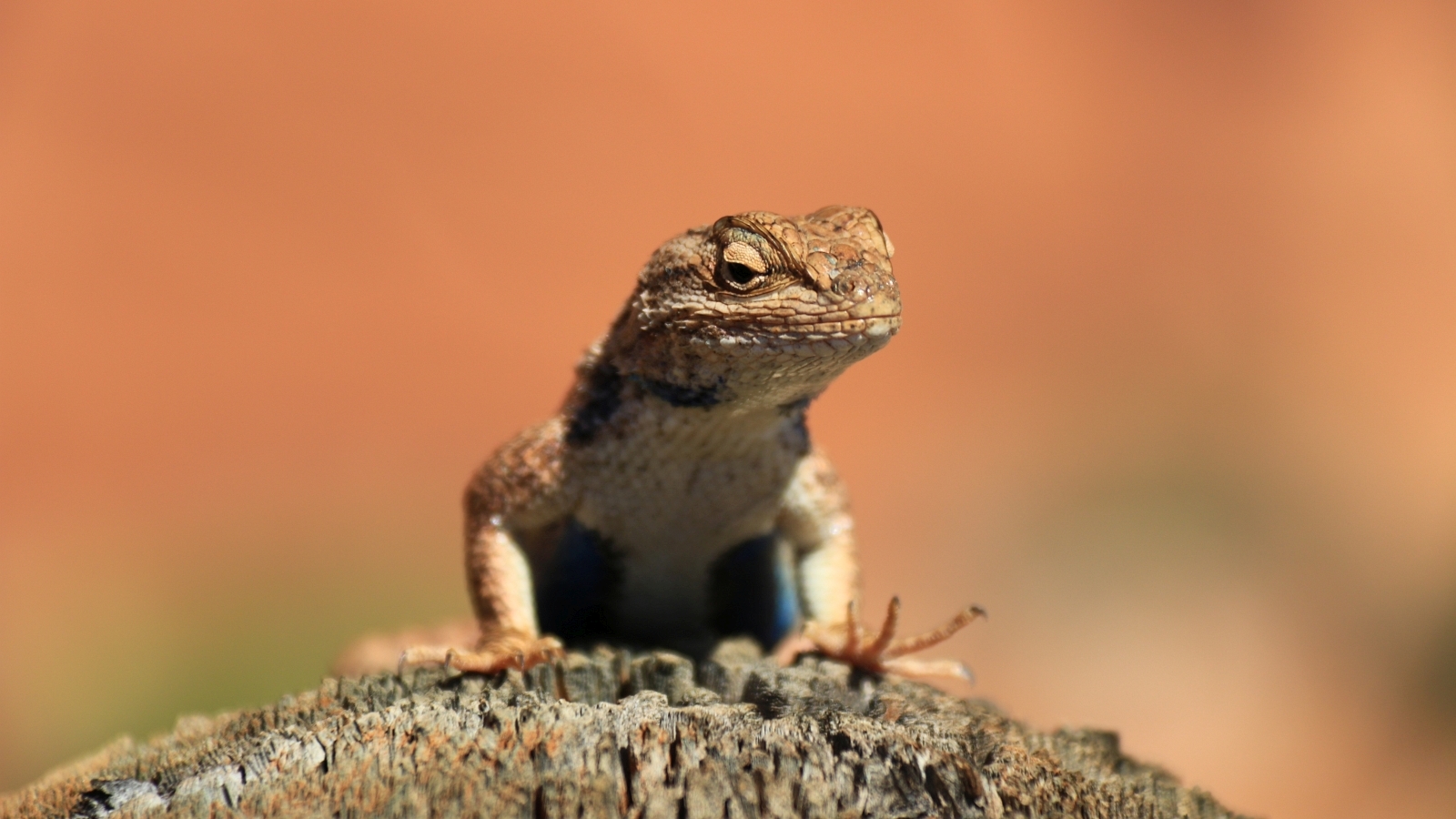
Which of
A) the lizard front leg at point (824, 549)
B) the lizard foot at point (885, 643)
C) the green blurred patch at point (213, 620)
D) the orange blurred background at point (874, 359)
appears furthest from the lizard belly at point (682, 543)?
the orange blurred background at point (874, 359)

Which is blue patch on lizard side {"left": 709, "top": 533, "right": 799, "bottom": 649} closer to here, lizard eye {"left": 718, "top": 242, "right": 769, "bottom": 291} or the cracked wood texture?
lizard eye {"left": 718, "top": 242, "right": 769, "bottom": 291}

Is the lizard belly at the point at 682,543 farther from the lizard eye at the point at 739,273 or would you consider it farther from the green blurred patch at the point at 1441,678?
the green blurred patch at the point at 1441,678

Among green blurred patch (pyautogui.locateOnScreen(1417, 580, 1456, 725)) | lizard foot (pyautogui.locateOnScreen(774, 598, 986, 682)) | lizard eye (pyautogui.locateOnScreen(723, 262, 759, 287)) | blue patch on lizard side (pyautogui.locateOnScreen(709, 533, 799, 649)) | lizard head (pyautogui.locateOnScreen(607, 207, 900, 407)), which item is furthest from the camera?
green blurred patch (pyautogui.locateOnScreen(1417, 580, 1456, 725))

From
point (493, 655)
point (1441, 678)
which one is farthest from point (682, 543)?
point (1441, 678)

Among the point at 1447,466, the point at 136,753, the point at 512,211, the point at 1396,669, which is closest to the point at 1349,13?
the point at 1447,466

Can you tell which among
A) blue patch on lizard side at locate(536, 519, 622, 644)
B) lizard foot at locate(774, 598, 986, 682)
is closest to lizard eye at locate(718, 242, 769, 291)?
lizard foot at locate(774, 598, 986, 682)

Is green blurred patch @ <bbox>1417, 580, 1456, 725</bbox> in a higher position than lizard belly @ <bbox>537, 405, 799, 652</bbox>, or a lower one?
lower

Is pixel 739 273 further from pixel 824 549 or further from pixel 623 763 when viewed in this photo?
pixel 623 763
